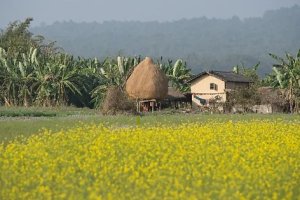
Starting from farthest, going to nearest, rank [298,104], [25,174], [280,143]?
[298,104] < [280,143] < [25,174]

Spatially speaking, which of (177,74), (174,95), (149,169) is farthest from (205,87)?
(149,169)

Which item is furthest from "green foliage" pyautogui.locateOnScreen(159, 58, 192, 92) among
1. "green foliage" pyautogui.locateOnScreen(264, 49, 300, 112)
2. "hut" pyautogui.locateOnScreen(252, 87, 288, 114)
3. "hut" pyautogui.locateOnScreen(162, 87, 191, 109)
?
"green foliage" pyautogui.locateOnScreen(264, 49, 300, 112)

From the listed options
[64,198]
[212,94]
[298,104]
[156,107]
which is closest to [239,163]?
[64,198]

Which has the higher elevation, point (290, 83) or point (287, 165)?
point (290, 83)

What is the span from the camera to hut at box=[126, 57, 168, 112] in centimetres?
4184

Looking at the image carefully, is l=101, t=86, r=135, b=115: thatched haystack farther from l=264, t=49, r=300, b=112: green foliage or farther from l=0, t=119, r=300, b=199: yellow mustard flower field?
l=0, t=119, r=300, b=199: yellow mustard flower field

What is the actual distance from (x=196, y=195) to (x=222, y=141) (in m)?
6.16

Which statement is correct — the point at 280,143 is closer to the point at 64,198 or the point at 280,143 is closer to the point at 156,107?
the point at 64,198

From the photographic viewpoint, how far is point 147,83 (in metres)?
41.8

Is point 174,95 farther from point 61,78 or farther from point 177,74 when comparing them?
point 61,78

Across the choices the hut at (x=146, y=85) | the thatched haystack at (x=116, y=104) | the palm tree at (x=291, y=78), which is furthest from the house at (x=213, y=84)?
the thatched haystack at (x=116, y=104)

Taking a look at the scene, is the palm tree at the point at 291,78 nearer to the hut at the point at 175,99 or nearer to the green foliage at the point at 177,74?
the hut at the point at 175,99

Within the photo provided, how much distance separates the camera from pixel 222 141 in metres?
14.2

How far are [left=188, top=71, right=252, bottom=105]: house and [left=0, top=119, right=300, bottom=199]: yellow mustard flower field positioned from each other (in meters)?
32.5
